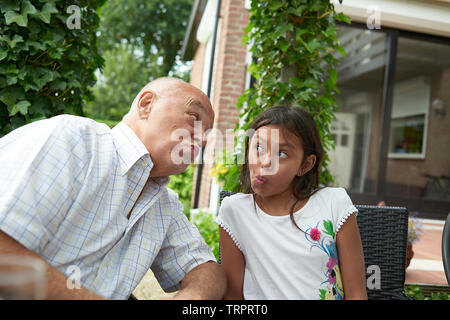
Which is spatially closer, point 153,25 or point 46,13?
point 46,13

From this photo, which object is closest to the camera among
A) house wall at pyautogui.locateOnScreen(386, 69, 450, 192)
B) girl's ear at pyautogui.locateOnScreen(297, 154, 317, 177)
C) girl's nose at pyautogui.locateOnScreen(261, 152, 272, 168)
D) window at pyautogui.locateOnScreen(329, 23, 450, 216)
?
girl's nose at pyautogui.locateOnScreen(261, 152, 272, 168)

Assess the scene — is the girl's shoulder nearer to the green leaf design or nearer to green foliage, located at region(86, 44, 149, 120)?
the green leaf design

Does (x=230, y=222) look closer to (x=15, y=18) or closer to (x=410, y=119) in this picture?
(x=15, y=18)

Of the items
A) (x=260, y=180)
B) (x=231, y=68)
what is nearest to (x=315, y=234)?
(x=260, y=180)

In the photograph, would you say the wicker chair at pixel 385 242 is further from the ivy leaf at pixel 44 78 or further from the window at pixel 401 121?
the window at pixel 401 121

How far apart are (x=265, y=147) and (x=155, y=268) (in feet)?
1.81

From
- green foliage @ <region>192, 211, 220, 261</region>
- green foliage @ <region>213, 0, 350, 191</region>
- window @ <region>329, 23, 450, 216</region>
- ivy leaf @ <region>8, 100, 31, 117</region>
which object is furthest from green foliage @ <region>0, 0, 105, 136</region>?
window @ <region>329, 23, 450, 216</region>

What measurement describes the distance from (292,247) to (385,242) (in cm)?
76

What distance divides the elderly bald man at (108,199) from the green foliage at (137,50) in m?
20.0

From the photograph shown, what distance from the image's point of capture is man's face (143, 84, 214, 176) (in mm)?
1076

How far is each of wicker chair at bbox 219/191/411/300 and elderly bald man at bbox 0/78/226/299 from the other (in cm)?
86

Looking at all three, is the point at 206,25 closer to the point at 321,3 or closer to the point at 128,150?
the point at 321,3

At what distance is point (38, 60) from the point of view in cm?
205

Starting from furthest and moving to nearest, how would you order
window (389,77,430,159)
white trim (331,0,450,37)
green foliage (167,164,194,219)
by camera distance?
window (389,77,430,159), green foliage (167,164,194,219), white trim (331,0,450,37)
